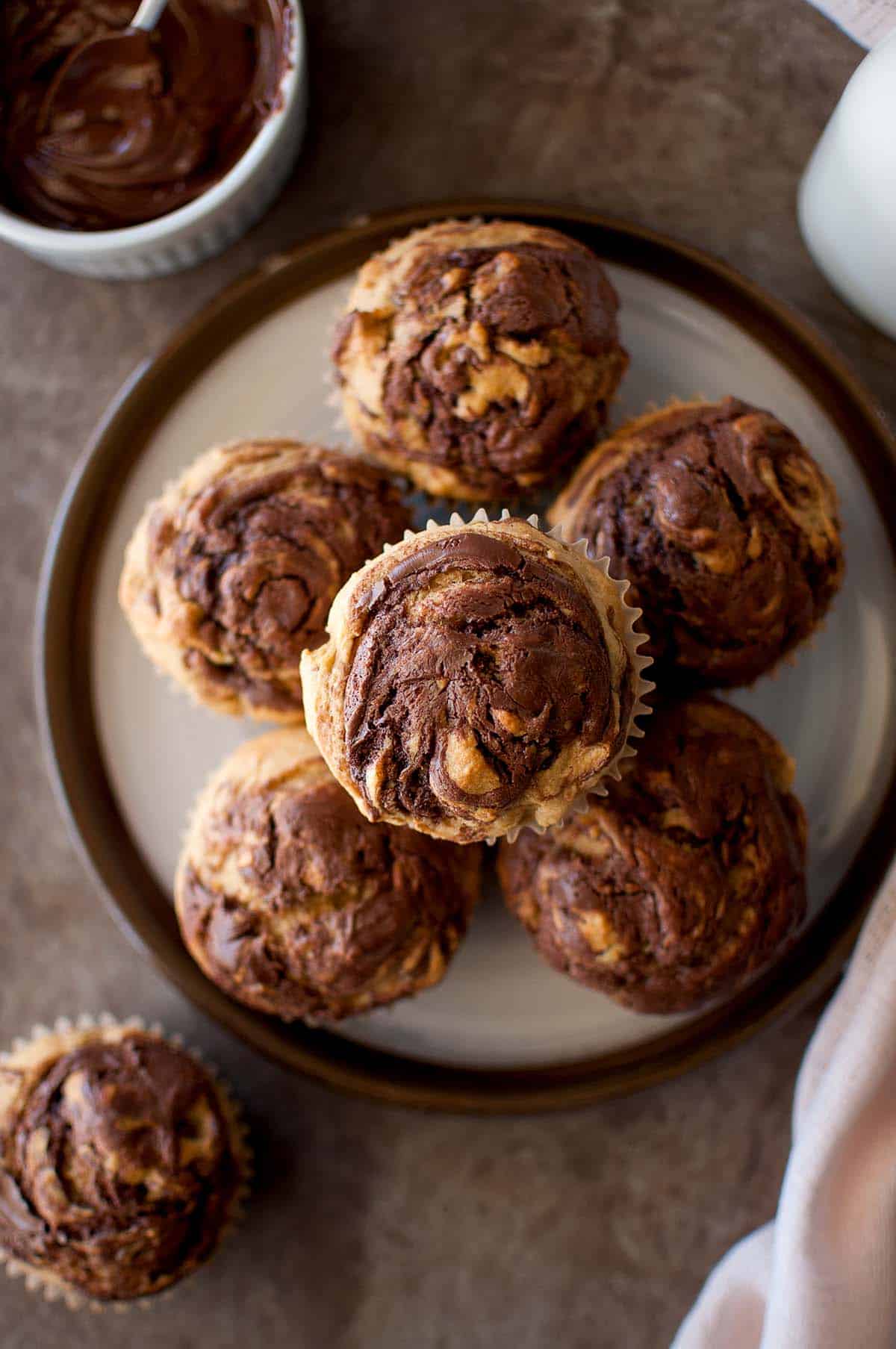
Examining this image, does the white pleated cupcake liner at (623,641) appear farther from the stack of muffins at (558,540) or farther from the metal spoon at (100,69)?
the metal spoon at (100,69)

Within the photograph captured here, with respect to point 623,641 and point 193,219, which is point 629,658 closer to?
point 623,641

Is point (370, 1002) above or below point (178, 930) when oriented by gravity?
above

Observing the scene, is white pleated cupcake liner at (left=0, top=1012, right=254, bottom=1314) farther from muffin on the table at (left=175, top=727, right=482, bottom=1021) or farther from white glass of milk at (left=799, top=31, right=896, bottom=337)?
white glass of milk at (left=799, top=31, right=896, bottom=337)

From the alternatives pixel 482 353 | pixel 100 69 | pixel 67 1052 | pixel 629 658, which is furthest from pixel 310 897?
pixel 100 69

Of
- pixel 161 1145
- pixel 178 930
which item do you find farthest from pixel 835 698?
pixel 161 1145

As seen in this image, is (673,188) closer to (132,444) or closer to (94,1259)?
(132,444)

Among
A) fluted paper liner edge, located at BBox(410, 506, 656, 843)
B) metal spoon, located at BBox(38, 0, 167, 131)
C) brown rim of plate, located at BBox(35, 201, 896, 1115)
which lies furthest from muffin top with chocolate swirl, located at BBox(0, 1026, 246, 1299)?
metal spoon, located at BBox(38, 0, 167, 131)
